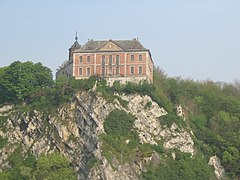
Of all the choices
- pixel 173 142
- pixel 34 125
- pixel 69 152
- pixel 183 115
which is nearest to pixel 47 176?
pixel 69 152

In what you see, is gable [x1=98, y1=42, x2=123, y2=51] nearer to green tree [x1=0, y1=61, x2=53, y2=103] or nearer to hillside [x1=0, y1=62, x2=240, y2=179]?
hillside [x1=0, y1=62, x2=240, y2=179]

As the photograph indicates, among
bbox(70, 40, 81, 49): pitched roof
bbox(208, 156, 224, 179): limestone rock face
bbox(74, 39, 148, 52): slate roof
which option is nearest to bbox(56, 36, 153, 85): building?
bbox(74, 39, 148, 52): slate roof

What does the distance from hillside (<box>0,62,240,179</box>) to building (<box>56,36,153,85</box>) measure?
2898 mm

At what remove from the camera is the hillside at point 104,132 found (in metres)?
78.1

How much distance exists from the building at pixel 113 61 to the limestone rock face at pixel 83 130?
16.3 ft

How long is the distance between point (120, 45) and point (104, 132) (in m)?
16.1

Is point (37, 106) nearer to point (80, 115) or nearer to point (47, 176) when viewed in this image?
point (80, 115)

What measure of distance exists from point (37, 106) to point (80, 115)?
7.34m

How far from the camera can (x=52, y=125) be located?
274 ft

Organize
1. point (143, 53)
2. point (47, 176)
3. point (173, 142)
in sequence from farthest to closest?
1. point (143, 53)
2. point (173, 142)
3. point (47, 176)

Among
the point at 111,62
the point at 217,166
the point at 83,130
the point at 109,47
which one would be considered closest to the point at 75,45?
the point at 109,47

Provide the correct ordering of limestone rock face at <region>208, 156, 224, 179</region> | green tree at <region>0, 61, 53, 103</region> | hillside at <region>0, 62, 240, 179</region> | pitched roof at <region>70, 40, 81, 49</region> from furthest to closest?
pitched roof at <region>70, 40, 81, 49</region> < green tree at <region>0, 61, 53, 103</region> < limestone rock face at <region>208, 156, 224, 179</region> < hillside at <region>0, 62, 240, 179</region>

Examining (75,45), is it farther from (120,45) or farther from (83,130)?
(83,130)

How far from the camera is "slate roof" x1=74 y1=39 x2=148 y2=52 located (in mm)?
90625
